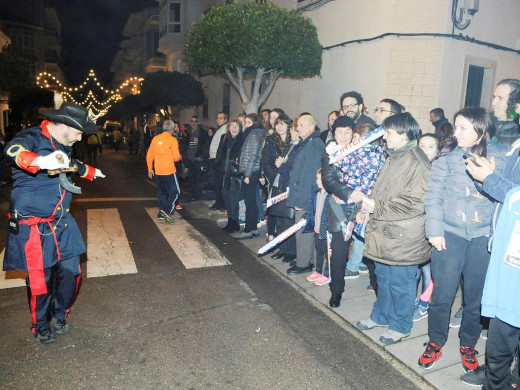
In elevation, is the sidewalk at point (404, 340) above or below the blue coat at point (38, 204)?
below

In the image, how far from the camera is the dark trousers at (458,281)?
3.32 meters

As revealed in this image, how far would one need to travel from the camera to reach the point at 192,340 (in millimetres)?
3932

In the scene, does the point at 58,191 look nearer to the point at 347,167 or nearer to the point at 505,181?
the point at 347,167

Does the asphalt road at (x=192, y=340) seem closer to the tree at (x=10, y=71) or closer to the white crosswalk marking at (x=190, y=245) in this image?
the white crosswalk marking at (x=190, y=245)

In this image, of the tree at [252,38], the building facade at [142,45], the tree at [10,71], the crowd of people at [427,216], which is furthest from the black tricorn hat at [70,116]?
the building facade at [142,45]

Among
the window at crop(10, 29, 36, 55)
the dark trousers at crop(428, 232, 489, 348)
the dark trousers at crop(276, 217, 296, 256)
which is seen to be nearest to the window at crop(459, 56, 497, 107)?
the dark trousers at crop(276, 217, 296, 256)

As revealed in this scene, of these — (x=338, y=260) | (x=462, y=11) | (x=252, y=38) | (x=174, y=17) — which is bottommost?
(x=338, y=260)

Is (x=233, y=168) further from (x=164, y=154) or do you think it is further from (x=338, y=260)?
(x=338, y=260)

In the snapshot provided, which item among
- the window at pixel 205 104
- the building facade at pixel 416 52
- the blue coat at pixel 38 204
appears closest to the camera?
the blue coat at pixel 38 204

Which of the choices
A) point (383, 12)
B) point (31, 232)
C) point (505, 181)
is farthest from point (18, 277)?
point (383, 12)

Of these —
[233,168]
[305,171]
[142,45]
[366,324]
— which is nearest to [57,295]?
[366,324]

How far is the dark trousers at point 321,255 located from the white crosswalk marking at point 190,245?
140 cm

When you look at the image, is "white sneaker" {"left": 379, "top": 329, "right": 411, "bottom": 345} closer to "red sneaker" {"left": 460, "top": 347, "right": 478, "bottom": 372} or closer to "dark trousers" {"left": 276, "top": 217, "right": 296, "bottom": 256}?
"red sneaker" {"left": 460, "top": 347, "right": 478, "bottom": 372}

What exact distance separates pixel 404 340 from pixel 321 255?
5.62 ft
